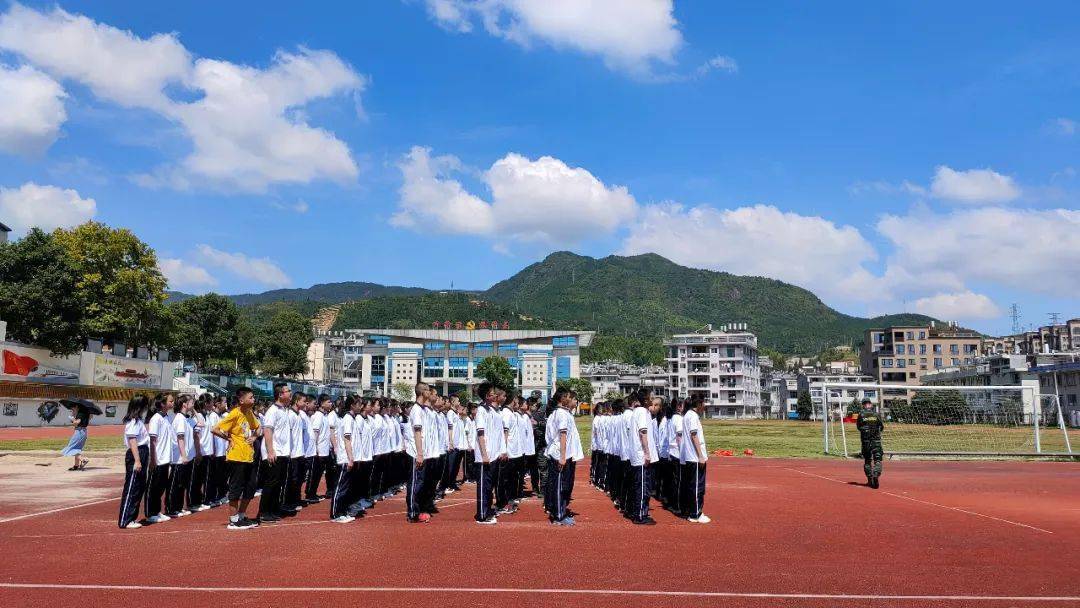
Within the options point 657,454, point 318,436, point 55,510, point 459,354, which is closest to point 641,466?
point 657,454

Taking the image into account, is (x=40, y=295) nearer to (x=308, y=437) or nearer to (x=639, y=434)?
(x=308, y=437)

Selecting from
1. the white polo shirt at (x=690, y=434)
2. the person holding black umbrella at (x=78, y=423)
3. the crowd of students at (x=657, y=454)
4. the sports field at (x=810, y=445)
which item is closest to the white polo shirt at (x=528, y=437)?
the crowd of students at (x=657, y=454)

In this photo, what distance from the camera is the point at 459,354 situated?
112 metres

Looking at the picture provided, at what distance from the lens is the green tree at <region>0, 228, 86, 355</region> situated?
39.1 metres

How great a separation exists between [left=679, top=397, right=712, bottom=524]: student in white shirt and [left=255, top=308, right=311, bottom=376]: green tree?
7360 cm

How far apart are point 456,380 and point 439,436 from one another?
9962cm

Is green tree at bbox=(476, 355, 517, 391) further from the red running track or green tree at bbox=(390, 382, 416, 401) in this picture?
the red running track

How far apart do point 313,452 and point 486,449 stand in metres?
2.88

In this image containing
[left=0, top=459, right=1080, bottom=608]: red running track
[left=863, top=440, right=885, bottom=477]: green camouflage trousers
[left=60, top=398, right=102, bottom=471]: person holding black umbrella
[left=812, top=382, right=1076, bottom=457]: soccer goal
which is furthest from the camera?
[left=812, top=382, right=1076, bottom=457]: soccer goal

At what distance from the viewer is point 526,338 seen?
11256 cm

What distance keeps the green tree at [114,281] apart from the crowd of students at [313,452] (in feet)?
118

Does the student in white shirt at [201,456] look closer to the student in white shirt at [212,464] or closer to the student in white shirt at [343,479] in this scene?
the student in white shirt at [212,464]

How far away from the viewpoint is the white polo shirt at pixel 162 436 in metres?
9.64

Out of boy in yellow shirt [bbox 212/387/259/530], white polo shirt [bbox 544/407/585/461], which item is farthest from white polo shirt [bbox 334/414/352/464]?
white polo shirt [bbox 544/407/585/461]
